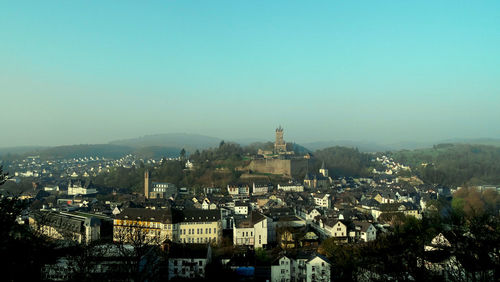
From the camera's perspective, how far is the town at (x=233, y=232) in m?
13.4

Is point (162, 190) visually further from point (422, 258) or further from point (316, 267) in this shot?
point (422, 258)

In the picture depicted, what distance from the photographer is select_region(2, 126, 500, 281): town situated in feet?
43.8

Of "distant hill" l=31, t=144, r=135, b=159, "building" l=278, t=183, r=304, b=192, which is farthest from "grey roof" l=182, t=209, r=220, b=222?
"distant hill" l=31, t=144, r=135, b=159

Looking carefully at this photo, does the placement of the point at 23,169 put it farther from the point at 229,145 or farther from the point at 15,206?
the point at 15,206

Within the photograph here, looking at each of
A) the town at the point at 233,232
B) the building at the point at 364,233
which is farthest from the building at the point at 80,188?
the building at the point at 364,233

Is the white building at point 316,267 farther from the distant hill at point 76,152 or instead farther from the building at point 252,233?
the distant hill at point 76,152

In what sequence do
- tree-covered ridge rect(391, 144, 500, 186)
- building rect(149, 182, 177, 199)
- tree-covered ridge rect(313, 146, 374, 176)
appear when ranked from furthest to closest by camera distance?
tree-covered ridge rect(313, 146, 374, 176) → tree-covered ridge rect(391, 144, 500, 186) → building rect(149, 182, 177, 199)

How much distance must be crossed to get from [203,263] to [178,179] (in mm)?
36868

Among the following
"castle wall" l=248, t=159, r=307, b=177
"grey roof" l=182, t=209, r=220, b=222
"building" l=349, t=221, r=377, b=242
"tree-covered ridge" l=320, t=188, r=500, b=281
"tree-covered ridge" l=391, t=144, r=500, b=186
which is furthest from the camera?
"castle wall" l=248, t=159, r=307, b=177

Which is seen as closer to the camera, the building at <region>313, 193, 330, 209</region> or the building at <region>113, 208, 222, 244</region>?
the building at <region>113, 208, 222, 244</region>

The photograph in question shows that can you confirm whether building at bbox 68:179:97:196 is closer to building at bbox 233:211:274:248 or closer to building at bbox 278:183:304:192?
building at bbox 278:183:304:192

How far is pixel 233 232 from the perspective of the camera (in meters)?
25.1

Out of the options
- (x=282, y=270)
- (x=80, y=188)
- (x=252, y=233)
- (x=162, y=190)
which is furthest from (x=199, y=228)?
(x=80, y=188)

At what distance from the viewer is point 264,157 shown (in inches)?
2512
